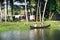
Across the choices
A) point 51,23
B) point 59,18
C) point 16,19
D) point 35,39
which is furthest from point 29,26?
point 35,39

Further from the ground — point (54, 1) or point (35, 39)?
point (54, 1)

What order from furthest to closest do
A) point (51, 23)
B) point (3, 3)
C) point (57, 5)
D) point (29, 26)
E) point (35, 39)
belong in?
point (3, 3) → point (57, 5) → point (51, 23) → point (29, 26) → point (35, 39)

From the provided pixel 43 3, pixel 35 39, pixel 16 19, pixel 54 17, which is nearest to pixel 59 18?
pixel 54 17

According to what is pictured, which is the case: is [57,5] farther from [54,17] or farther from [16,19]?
[16,19]

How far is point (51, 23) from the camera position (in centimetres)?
4612

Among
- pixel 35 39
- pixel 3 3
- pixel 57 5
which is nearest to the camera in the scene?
pixel 35 39

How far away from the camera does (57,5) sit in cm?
5219

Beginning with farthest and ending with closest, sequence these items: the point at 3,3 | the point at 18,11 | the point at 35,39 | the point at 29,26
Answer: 1. the point at 18,11
2. the point at 3,3
3. the point at 29,26
4. the point at 35,39

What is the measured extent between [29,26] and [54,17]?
1253 cm

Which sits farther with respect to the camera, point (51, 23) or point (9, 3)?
point (9, 3)

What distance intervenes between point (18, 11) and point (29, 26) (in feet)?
54.9

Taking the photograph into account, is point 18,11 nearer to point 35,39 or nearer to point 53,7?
point 53,7

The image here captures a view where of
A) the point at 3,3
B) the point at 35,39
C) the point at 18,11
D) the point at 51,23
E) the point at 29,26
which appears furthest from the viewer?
the point at 18,11

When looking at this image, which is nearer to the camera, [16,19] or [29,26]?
[29,26]
